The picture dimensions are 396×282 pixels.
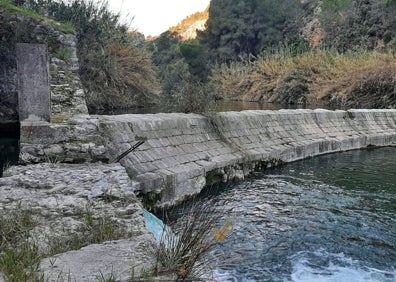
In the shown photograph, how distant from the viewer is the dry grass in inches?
839

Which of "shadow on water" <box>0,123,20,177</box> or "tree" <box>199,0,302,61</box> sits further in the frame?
"tree" <box>199,0,302,61</box>

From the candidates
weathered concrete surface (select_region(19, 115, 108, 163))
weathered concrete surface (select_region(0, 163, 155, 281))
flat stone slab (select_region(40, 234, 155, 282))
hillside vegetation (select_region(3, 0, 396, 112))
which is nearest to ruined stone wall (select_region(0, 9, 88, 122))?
hillside vegetation (select_region(3, 0, 396, 112))

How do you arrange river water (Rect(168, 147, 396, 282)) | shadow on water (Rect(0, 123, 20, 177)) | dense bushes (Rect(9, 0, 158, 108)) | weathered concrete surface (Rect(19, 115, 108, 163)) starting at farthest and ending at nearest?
dense bushes (Rect(9, 0, 158, 108)) → shadow on water (Rect(0, 123, 20, 177)) → weathered concrete surface (Rect(19, 115, 108, 163)) → river water (Rect(168, 147, 396, 282))

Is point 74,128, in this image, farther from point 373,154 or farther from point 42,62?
point 373,154

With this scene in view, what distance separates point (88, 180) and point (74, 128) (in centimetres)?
150

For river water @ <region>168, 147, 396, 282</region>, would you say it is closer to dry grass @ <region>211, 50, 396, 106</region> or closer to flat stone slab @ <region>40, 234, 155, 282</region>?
flat stone slab @ <region>40, 234, 155, 282</region>

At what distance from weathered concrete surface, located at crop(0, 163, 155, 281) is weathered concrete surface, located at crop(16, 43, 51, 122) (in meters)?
1.26

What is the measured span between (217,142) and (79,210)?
17.6ft

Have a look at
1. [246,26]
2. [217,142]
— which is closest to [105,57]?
[217,142]

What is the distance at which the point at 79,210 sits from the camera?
3.34 m

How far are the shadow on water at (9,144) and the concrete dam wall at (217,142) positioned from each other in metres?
2.29

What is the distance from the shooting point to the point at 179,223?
17.7 ft

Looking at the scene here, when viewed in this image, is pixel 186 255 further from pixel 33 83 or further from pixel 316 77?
pixel 316 77

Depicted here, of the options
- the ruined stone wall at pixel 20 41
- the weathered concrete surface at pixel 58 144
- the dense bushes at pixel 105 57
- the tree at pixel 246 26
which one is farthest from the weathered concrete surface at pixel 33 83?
the tree at pixel 246 26
